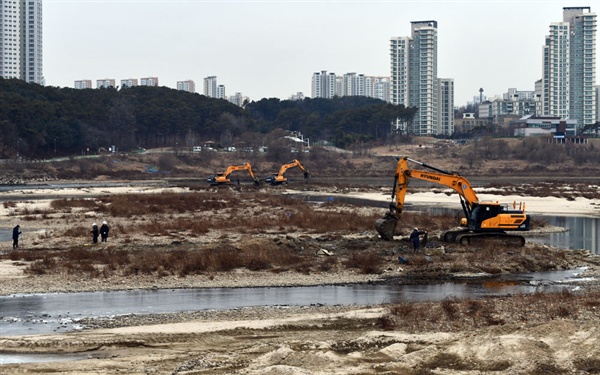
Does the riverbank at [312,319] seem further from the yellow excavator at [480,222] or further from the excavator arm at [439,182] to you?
the excavator arm at [439,182]

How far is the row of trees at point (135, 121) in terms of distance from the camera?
426 feet

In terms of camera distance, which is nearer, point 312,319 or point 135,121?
point 312,319

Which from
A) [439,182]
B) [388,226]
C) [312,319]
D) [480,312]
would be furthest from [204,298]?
[439,182]

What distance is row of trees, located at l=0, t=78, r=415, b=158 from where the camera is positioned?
12975 cm

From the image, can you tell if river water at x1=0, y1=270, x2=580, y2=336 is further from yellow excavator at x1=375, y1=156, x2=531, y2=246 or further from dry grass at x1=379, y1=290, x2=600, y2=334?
yellow excavator at x1=375, y1=156, x2=531, y2=246


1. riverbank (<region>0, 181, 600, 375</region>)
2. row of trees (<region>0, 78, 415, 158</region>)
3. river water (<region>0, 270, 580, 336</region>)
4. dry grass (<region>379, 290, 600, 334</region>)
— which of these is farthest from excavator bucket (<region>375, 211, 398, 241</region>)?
row of trees (<region>0, 78, 415, 158</region>)

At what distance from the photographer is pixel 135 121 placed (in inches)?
6161

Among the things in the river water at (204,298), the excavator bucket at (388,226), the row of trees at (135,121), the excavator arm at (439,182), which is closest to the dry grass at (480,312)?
the river water at (204,298)

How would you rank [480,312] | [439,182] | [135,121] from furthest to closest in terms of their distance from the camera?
1. [135,121]
2. [439,182]
3. [480,312]

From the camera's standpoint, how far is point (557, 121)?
175 meters

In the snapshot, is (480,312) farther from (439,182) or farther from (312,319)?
(439,182)

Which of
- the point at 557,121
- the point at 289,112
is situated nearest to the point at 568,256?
the point at 557,121

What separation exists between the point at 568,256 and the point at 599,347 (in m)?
20.8

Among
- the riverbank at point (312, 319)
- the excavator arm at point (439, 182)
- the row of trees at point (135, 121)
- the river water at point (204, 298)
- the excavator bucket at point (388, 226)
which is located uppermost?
the row of trees at point (135, 121)
